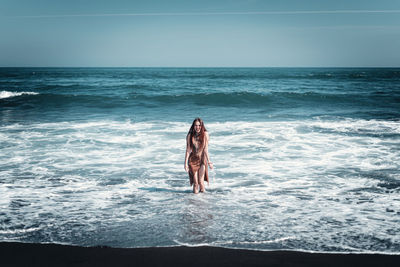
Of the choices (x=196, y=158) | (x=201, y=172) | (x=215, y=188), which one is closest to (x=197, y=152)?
(x=196, y=158)

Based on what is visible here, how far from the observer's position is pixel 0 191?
6430 mm

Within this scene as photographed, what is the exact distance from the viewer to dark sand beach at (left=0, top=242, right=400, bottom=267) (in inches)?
151

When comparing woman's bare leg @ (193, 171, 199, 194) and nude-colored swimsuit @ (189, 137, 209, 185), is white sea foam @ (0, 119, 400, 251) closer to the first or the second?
woman's bare leg @ (193, 171, 199, 194)

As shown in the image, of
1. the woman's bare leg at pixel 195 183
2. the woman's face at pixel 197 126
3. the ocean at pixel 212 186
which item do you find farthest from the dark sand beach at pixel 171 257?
the woman's face at pixel 197 126

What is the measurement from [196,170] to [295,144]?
5589mm

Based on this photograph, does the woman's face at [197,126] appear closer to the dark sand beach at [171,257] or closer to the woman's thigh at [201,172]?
the woman's thigh at [201,172]

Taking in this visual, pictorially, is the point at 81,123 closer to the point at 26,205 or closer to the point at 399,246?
the point at 26,205

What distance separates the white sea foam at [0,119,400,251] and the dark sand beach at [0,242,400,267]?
22cm

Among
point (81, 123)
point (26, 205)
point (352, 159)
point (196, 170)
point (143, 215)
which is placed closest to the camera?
point (143, 215)

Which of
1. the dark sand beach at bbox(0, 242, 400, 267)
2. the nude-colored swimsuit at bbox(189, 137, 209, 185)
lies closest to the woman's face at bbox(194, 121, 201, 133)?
the nude-colored swimsuit at bbox(189, 137, 209, 185)

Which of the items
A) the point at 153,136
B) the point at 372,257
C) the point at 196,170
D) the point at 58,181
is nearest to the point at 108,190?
the point at 58,181

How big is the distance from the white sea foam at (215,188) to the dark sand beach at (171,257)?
219mm

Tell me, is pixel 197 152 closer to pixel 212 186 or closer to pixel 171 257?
pixel 212 186

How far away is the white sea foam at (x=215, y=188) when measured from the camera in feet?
15.4
